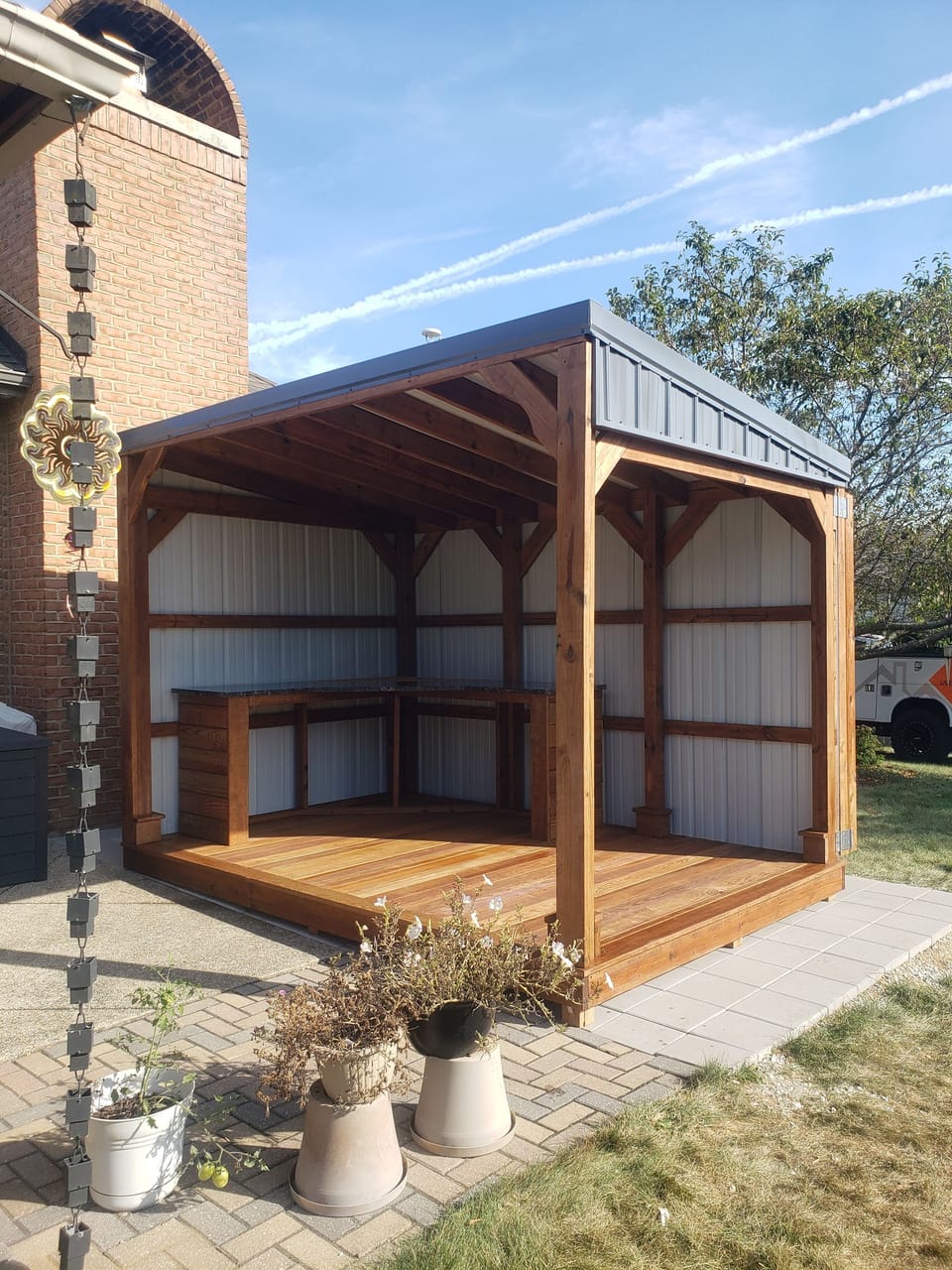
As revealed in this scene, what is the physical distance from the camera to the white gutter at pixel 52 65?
7.38ft

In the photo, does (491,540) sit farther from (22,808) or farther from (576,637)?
(576,637)

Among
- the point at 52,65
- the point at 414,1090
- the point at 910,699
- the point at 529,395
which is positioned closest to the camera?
the point at 52,65

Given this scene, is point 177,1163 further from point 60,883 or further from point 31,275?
point 31,275

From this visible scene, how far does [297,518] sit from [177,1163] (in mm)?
5672

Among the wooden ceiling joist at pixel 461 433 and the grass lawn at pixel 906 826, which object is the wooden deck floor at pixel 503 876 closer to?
the grass lawn at pixel 906 826

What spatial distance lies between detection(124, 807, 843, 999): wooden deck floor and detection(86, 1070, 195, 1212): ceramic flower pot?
72.3 inches

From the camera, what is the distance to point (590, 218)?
20359mm

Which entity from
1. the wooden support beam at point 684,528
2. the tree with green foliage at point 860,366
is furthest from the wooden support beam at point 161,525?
the tree with green foliage at point 860,366

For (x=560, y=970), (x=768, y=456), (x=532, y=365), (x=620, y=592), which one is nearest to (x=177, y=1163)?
(x=560, y=970)

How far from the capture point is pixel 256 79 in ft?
29.1

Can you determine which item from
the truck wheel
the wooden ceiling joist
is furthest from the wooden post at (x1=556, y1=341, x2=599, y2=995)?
the truck wheel

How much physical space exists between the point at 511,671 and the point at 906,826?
3687 mm

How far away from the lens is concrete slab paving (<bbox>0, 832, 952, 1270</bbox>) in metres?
2.56

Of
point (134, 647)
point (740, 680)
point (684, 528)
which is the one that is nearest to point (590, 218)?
point (684, 528)
